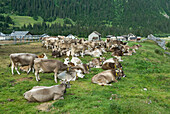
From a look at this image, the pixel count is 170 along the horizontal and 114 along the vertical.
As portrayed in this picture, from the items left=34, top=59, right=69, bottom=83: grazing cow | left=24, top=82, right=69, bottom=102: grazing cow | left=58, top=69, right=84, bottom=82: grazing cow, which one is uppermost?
left=34, top=59, right=69, bottom=83: grazing cow

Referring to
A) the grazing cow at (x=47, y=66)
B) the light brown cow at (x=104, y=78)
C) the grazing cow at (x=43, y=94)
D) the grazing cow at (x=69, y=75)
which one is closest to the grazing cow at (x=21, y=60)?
the grazing cow at (x=47, y=66)

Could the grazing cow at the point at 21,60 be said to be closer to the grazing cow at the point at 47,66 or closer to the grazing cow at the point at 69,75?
the grazing cow at the point at 47,66

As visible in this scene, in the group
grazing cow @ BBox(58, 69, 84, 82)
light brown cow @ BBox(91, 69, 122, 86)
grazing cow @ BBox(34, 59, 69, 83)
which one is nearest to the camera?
grazing cow @ BBox(34, 59, 69, 83)

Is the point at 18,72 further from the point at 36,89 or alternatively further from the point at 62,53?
the point at 62,53

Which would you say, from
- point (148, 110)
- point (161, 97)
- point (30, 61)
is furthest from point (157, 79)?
point (30, 61)

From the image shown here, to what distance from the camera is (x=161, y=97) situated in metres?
10.3

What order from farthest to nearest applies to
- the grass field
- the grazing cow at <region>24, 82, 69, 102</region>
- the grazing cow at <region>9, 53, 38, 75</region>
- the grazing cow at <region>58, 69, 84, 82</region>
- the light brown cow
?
the grazing cow at <region>9, 53, 38, 75</region>, the grazing cow at <region>58, 69, 84, 82</region>, the light brown cow, the grazing cow at <region>24, 82, 69, 102</region>, the grass field

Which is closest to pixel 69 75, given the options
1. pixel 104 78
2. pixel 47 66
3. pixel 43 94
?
pixel 47 66

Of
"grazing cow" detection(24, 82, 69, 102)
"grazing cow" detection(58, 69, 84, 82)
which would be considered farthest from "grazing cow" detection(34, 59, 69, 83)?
"grazing cow" detection(24, 82, 69, 102)

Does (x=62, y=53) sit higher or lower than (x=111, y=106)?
lower

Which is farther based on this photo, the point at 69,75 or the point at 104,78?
the point at 69,75

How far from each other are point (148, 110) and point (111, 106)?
2.17 meters

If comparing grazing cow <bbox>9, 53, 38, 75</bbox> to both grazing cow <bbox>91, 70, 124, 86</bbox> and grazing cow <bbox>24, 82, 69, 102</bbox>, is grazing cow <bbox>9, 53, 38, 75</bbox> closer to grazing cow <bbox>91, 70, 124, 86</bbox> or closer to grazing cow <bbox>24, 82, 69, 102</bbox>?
grazing cow <bbox>24, 82, 69, 102</bbox>

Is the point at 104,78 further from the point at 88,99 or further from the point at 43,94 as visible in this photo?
the point at 43,94
